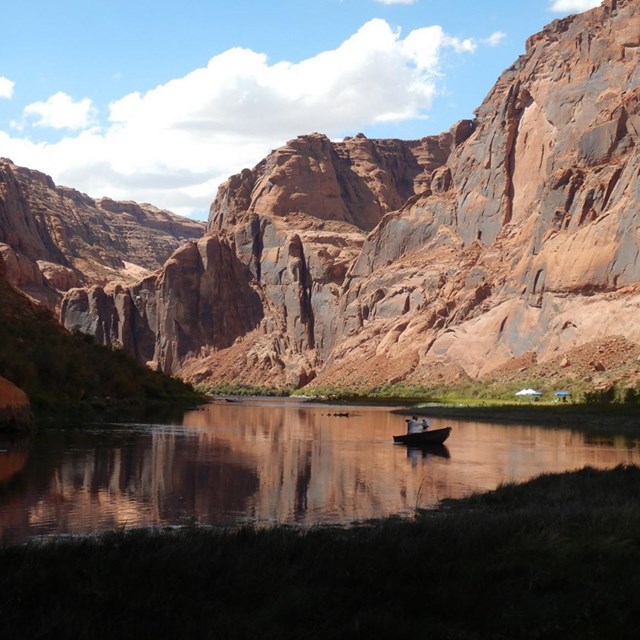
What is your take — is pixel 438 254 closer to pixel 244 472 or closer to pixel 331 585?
pixel 244 472

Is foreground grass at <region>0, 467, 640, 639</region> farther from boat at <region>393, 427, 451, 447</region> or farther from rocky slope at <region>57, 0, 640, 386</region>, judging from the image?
rocky slope at <region>57, 0, 640, 386</region>

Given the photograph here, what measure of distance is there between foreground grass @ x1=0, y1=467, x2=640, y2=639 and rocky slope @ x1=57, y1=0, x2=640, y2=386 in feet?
229

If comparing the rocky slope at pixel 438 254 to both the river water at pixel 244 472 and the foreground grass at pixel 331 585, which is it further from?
the foreground grass at pixel 331 585

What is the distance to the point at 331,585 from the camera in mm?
8719

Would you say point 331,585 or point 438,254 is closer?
point 331,585

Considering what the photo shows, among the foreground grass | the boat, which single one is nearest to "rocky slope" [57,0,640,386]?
the boat

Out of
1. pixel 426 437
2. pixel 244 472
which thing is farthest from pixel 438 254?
pixel 244 472

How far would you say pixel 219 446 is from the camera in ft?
112

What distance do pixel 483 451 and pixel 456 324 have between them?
3017 inches

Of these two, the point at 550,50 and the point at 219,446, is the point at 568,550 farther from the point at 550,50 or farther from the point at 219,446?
the point at 550,50

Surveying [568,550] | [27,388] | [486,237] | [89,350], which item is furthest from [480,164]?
[568,550]

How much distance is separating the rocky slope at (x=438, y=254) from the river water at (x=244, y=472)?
1773 inches

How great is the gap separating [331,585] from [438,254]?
406 ft

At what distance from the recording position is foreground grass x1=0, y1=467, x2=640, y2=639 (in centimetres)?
750
